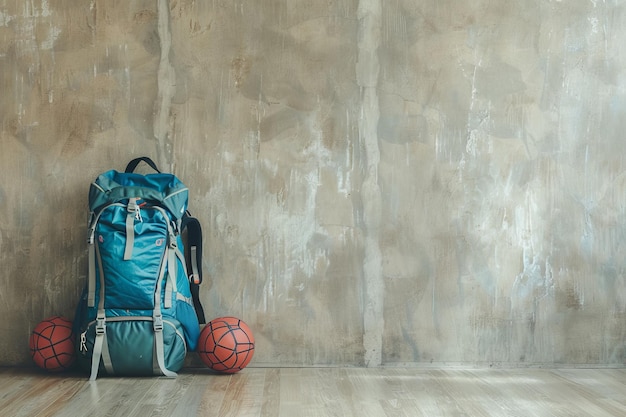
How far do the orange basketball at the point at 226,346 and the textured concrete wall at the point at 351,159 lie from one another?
0.22 meters

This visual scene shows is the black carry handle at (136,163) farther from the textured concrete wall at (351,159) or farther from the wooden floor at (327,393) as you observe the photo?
the wooden floor at (327,393)

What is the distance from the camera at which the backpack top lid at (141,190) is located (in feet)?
10.5

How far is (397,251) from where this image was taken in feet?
11.3

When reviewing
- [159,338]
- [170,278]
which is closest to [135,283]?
[170,278]

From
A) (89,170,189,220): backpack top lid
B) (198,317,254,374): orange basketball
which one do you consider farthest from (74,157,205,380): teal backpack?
(198,317,254,374): orange basketball

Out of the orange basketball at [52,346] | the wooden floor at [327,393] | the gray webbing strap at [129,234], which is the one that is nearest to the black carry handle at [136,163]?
the gray webbing strap at [129,234]

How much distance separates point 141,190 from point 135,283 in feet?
1.38

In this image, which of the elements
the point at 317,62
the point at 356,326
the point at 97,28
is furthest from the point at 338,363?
the point at 97,28

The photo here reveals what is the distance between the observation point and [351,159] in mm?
3451

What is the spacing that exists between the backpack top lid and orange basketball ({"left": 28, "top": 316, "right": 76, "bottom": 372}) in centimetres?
56

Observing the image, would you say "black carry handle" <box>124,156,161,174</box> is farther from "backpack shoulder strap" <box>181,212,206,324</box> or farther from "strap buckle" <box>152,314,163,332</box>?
"strap buckle" <box>152,314,163,332</box>

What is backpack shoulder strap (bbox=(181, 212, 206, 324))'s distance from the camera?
11.0ft

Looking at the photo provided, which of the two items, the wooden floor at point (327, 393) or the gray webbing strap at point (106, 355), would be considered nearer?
the wooden floor at point (327, 393)

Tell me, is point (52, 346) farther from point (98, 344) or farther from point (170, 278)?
point (170, 278)
